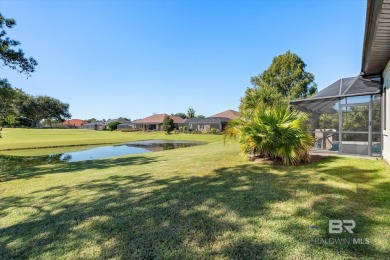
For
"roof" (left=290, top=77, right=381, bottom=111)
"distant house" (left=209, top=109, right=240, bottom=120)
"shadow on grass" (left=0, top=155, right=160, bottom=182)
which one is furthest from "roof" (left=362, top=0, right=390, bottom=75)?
"distant house" (left=209, top=109, right=240, bottom=120)

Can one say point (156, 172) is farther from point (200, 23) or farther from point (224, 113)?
point (224, 113)

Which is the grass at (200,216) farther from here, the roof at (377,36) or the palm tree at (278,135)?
the roof at (377,36)

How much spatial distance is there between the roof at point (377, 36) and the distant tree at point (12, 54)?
11255 millimetres

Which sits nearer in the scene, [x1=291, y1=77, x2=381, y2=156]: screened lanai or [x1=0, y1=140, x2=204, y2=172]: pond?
[x1=291, y1=77, x2=381, y2=156]: screened lanai

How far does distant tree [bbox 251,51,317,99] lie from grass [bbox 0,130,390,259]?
93.9ft

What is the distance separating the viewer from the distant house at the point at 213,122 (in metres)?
50.9

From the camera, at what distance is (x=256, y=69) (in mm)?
34969

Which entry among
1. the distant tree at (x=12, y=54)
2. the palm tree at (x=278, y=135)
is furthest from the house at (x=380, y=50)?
the distant tree at (x=12, y=54)

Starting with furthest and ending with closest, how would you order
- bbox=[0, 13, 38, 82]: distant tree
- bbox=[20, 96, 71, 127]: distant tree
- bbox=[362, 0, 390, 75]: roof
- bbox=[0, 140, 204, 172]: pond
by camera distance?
bbox=[20, 96, 71, 127]: distant tree
bbox=[0, 140, 204, 172]: pond
bbox=[0, 13, 38, 82]: distant tree
bbox=[362, 0, 390, 75]: roof

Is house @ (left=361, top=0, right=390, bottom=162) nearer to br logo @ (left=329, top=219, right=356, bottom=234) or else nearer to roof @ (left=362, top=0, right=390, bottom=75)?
roof @ (left=362, top=0, right=390, bottom=75)

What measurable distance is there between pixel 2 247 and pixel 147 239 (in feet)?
6.52

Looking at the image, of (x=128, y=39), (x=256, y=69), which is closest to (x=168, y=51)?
(x=128, y=39)

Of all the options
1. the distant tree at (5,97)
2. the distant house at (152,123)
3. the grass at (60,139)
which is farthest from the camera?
the distant house at (152,123)

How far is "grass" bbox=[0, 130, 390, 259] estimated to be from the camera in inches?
97.4
